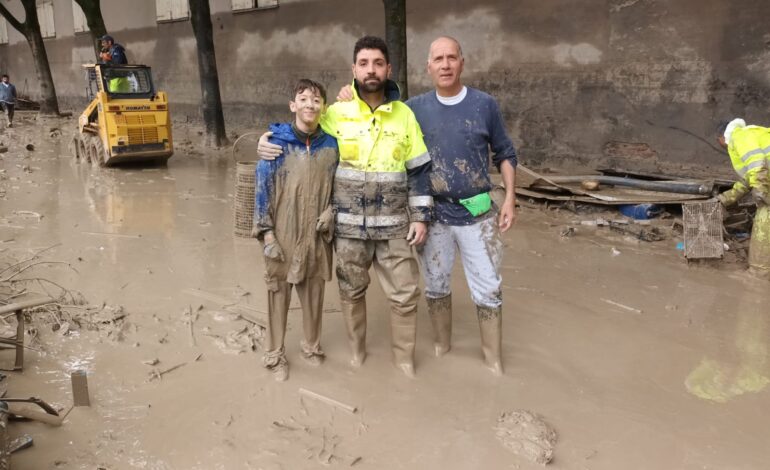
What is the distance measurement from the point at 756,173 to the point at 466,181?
3214 mm

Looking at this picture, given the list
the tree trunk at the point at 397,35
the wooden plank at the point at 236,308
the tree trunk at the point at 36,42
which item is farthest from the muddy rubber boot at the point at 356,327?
the tree trunk at the point at 36,42

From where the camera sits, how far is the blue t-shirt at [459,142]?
3324mm

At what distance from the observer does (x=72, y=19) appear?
77.7 feet

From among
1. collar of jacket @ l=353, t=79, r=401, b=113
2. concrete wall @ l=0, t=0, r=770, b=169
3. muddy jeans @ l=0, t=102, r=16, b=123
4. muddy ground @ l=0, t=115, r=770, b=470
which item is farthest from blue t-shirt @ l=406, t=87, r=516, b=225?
muddy jeans @ l=0, t=102, r=16, b=123

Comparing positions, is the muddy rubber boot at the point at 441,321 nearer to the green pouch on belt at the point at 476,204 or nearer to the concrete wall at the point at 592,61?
the green pouch on belt at the point at 476,204

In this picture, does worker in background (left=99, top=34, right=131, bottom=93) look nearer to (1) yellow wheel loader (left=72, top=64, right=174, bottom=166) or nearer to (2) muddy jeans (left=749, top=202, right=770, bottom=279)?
(1) yellow wheel loader (left=72, top=64, right=174, bottom=166)

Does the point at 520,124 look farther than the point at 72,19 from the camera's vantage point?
No

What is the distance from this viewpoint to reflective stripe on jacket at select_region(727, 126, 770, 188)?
5004 millimetres

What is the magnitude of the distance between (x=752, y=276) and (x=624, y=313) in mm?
1723

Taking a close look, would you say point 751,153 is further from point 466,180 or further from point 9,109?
point 9,109

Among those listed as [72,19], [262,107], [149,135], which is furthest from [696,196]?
[72,19]

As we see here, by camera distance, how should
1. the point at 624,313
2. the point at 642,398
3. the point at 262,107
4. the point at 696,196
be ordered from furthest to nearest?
1. the point at 262,107
2. the point at 696,196
3. the point at 624,313
4. the point at 642,398

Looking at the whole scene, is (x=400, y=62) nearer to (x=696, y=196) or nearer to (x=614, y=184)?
(x=614, y=184)

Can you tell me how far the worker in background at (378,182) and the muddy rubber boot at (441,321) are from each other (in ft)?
1.00
